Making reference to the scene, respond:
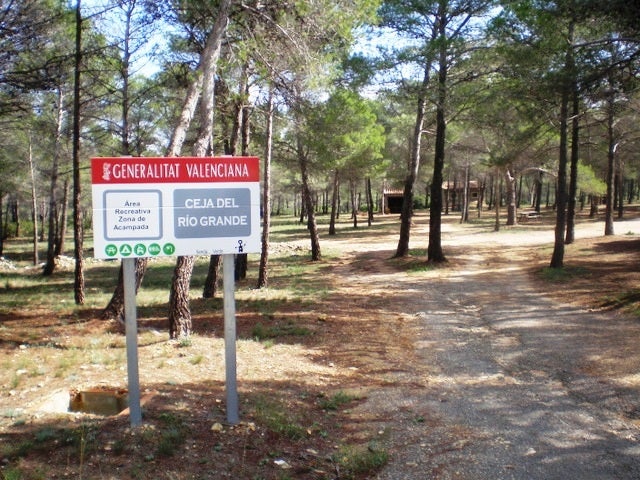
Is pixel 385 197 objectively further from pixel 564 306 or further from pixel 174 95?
pixel 564 306

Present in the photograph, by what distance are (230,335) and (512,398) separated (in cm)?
332

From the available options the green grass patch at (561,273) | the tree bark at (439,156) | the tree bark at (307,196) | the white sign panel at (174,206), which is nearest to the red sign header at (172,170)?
the white sign panel at (174,206)

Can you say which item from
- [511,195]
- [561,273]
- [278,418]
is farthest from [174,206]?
[511,195]

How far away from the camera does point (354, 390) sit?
6.27m

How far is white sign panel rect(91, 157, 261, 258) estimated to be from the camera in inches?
167

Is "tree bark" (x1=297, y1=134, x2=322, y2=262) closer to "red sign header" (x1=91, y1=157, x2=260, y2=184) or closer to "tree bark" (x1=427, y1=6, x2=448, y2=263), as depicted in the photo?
"tree bark" (x1=427, y1=6, x2=448, y2=263)

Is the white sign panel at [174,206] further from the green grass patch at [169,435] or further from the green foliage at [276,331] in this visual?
the green foliage at [276,331]

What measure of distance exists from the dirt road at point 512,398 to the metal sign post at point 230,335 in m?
1.44

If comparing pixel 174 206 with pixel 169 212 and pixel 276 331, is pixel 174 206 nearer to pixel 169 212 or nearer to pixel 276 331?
pixel 169 212

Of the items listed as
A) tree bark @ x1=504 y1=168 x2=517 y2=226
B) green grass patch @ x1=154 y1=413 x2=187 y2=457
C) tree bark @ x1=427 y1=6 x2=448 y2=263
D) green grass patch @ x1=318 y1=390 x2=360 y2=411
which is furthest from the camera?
tree bark @ x1=504 y1=168 x2=517 y2=226

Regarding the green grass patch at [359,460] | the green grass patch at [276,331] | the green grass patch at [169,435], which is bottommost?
the green grass patch at [276,331]

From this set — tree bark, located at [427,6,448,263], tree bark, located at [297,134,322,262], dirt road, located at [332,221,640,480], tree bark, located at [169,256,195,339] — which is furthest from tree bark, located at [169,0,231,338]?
tree bark, located at [297,134,322,262]

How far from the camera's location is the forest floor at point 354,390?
4059mm

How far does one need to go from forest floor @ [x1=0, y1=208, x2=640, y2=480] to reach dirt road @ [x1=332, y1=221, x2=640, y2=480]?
2cm
